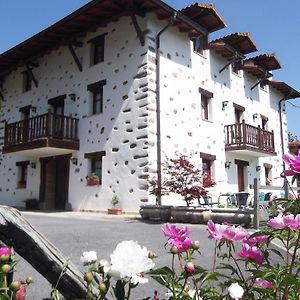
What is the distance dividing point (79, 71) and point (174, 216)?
330 inches

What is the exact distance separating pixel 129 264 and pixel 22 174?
1765cm

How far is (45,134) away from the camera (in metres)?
14.1

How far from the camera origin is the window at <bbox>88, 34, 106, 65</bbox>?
1515cm

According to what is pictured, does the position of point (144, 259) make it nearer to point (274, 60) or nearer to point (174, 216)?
point (174, 216)

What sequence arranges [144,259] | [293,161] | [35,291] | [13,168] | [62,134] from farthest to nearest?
[13,168] < [62,134] < [35,291] < [293,161] < [144,259]

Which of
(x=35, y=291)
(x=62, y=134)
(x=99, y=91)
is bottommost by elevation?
(x=35, y=291)

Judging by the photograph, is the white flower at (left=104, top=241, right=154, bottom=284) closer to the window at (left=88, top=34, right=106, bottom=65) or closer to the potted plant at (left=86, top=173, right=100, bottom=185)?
the potted plant at (left=86, top=173, right=100, bottom=185)

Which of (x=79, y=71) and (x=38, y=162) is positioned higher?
(x=79, y=71)

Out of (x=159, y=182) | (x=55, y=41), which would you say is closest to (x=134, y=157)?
(x=159, y=182)

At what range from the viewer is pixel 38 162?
654 inches

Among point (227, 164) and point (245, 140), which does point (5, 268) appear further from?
point (245, 140)

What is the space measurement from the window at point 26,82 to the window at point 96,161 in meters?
6.16

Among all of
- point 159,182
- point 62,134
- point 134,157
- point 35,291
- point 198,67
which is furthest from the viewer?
point 198,67

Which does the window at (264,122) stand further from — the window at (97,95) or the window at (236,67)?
the window at (97,95)
